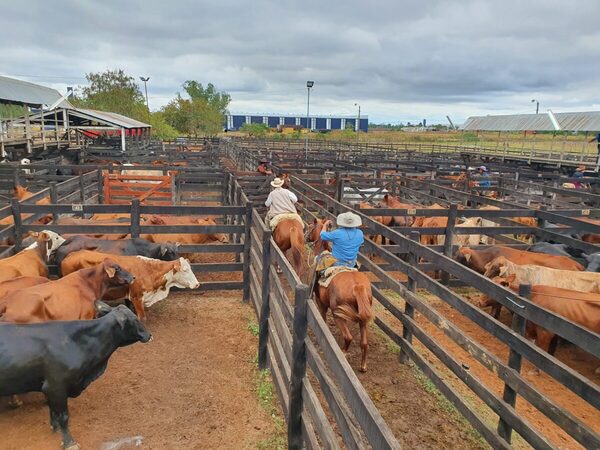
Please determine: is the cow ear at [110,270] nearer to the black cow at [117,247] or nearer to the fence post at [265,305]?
the black cow at [117,247]

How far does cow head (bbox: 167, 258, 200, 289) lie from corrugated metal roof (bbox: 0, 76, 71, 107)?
17602mm

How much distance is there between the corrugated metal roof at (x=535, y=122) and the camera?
33406 millimetres

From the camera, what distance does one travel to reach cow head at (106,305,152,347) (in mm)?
4430

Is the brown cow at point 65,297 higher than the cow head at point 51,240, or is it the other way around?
the cow head at point 51,240

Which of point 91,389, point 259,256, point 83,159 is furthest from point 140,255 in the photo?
point 83,159

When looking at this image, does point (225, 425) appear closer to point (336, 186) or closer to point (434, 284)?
point (434, 284)

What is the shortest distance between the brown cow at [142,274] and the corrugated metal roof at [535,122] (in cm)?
3427

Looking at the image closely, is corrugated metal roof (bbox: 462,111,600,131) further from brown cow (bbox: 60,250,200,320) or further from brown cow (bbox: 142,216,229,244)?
brown cow (bbox: 60,250,200,320)

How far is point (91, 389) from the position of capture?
481 cm

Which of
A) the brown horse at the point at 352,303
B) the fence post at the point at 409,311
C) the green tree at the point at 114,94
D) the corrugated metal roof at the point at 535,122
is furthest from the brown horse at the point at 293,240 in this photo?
the green tree at the point at 114,94

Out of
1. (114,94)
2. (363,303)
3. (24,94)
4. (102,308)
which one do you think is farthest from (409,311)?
(114,94)

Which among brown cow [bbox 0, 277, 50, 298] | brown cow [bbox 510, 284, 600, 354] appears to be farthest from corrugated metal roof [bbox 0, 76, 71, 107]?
brown cow [bbox 510, 284, 600, 354]

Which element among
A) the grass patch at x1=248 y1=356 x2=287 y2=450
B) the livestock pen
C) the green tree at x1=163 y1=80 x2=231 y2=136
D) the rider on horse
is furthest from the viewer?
the green tree at x1=163 y1=80 x2=231 y2=136

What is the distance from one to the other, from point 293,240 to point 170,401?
4204 mm
